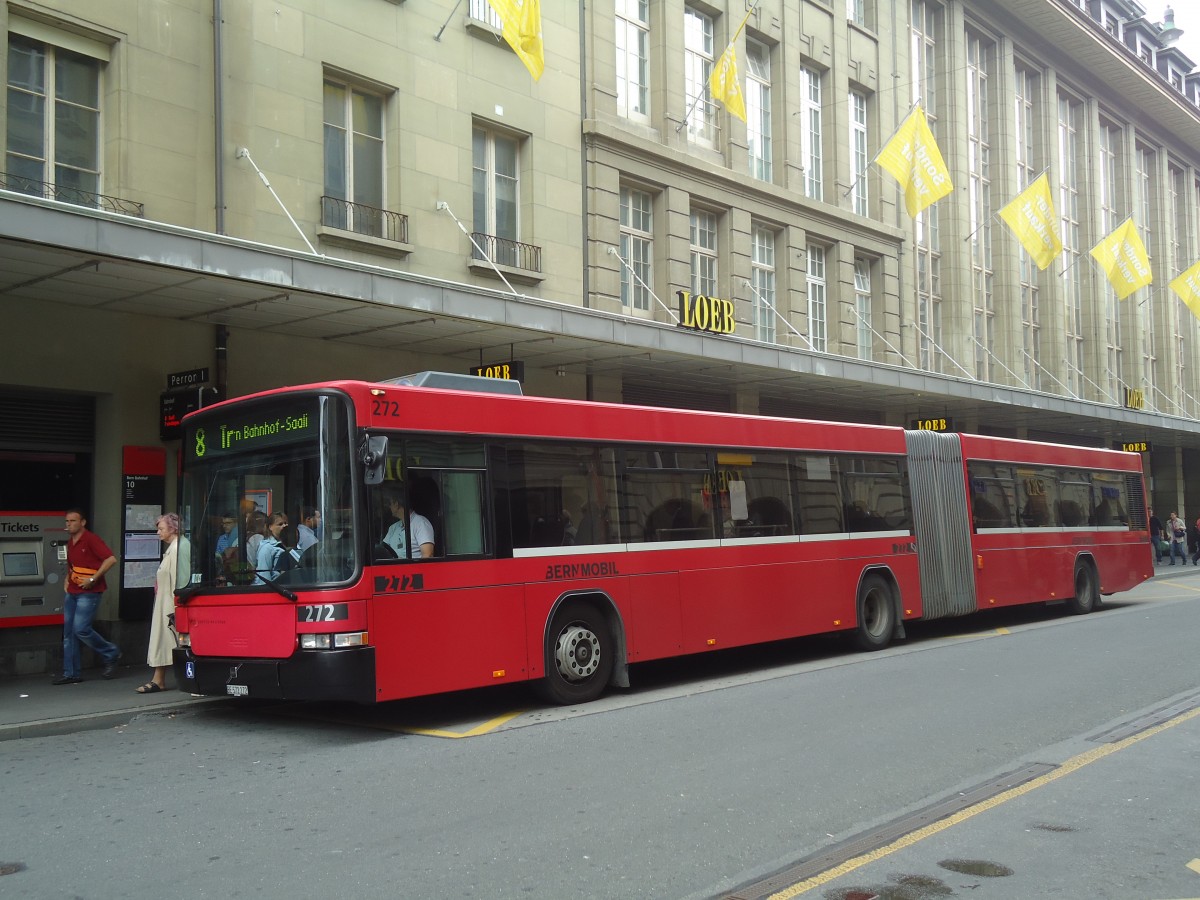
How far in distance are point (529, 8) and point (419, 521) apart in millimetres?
9721

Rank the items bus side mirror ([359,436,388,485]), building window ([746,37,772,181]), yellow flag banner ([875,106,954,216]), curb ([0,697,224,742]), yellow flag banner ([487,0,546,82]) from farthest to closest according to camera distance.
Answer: building window ([746,37,772,181]) → yellow flag banner ([875,106,954,216]) → yellow flag banner ([487,0,546,82]) → curb ([0,697,224,742]) → bus side mirror ([359,436,388,485])

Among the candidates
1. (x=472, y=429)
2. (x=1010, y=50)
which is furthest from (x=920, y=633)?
(x=1010, y=50)

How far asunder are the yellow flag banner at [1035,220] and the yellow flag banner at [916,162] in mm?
3043

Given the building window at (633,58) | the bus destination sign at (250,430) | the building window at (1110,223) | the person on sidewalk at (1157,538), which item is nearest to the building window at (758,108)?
the building window at (633,58)

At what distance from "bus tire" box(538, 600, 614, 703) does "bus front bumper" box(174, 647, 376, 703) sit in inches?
84.1

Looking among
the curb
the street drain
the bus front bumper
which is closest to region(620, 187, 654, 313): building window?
the curb

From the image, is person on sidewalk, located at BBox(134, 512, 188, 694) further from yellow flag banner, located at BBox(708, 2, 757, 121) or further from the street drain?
yellow flag banner, located at BBox(708, 2, 757, 121)

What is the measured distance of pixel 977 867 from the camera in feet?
17.9

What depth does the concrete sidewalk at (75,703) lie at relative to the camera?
9.88 metres

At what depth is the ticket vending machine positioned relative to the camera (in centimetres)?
1301

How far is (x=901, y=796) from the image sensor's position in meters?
6.91

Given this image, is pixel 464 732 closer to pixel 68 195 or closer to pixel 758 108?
pixel 68 195

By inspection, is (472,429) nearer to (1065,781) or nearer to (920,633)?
(1065,781)

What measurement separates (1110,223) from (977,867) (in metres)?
44.2
